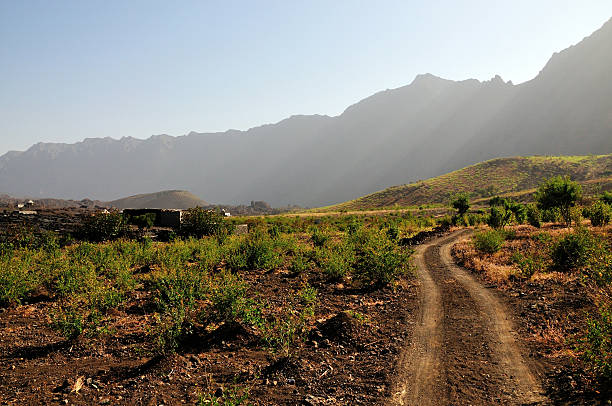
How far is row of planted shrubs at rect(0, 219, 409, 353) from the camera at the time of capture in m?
6.42

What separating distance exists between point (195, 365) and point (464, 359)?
4824 mm

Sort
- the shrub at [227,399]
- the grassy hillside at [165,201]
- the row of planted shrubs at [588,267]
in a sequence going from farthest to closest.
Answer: the grassy hillside at [165,201] → the row of planted shrubs at [588,267] → the shrub at [227,399]

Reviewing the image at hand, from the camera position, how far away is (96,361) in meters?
5.72

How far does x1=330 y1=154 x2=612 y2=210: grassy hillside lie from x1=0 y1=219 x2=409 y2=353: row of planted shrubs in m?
79.8

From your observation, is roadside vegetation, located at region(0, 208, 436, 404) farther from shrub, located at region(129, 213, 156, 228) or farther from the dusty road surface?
shrub, located at region(129, 213, 156, 228)

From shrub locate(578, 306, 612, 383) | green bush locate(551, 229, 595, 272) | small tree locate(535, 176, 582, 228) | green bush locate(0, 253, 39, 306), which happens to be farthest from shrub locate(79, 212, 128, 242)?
small tree locate(535, 176, 582, 228)

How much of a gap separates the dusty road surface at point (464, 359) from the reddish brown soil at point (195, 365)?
416 mm

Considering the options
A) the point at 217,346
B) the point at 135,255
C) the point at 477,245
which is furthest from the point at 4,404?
the point at 477,245

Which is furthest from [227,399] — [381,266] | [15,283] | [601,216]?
[601,216]

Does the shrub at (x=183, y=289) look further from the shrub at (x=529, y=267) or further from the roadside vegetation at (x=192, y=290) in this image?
the shrub at (x=529, y=267)

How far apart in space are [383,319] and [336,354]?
2.29m

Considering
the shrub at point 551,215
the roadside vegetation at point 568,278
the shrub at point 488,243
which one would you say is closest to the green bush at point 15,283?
the roadside vegetation at point 568,278

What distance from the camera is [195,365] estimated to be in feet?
18.2

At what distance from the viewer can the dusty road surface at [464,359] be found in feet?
15.6
